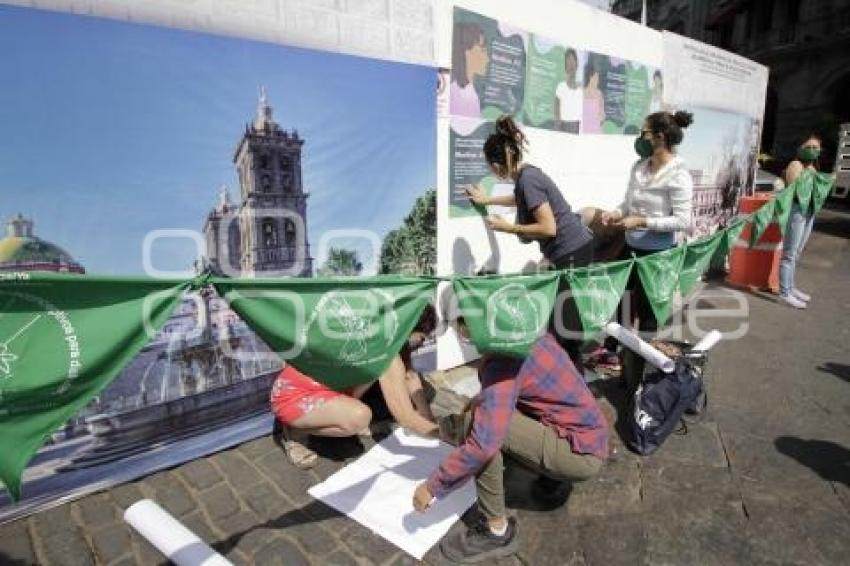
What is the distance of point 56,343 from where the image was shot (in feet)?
5.21

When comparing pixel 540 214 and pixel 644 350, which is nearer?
pixel 540 214

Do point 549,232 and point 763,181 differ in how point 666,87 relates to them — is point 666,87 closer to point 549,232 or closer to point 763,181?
point 549,232

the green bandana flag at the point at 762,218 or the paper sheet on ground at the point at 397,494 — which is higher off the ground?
the green bandana flag at the point at 762,218

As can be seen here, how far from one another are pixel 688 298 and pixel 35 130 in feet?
24.0

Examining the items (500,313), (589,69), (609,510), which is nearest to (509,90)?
(589,69)

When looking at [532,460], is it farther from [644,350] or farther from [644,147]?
[644,147]

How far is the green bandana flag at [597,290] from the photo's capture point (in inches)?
121

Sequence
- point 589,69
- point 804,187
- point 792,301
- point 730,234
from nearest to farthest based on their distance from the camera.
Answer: point 730,234 → point 589,69 → point 804,187 → point 792,301

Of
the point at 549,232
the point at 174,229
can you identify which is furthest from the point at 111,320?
the point at 549,232

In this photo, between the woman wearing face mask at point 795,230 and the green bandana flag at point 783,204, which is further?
the woman wearing face mask at point 795,230

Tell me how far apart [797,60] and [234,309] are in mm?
31063

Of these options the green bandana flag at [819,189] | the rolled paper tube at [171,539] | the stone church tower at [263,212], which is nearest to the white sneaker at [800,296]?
the green bandana flag at [819,189]

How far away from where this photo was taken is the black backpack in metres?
3.41

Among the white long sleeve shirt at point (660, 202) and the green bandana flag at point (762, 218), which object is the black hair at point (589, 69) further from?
the green bandana flag at point (762, 218)
